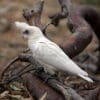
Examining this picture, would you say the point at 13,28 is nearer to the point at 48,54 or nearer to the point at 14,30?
the point at 14,30

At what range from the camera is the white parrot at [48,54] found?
10.7 ft

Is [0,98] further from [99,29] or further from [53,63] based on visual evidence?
[99,29]

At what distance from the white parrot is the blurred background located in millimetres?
3268

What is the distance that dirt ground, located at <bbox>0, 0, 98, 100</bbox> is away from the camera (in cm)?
743

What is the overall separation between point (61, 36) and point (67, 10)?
4041 mm

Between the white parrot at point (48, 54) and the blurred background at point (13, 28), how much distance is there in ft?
10.7

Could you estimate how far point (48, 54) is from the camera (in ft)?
10.8

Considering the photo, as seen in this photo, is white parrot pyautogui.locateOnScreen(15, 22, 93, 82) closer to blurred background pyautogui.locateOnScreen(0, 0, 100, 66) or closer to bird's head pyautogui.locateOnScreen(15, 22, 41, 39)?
bird's head pyautogui.locateOnScreen(15, 22, 41, 39)

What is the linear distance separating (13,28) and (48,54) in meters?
5.34

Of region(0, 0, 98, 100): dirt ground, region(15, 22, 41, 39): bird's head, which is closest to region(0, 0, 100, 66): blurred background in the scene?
region(0, 0, 98, 100): dirt ground

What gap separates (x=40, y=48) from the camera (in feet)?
10.8

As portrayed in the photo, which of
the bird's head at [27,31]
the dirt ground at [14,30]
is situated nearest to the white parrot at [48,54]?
the bird's head at [27,31]

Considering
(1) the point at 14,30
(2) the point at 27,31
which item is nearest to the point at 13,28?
(1) the point at 14,30

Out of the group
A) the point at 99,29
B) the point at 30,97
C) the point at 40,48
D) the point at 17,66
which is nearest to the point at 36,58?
the point at 40,48
